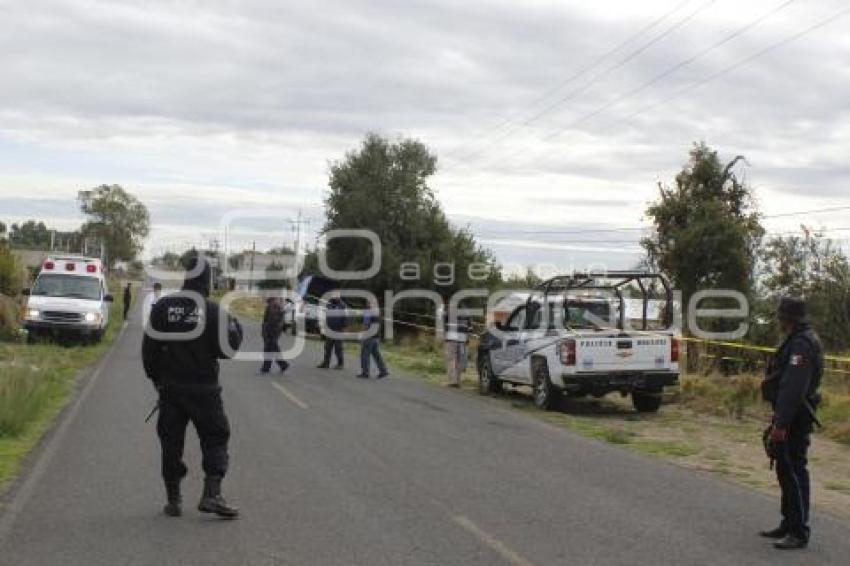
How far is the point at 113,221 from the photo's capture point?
5659 inches

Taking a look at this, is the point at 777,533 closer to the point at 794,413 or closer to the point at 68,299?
the point at 794,413

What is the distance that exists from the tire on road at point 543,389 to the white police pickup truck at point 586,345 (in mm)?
16

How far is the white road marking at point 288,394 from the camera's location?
15469mm

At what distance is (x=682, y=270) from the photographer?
2870cm

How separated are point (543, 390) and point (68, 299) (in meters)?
14.5

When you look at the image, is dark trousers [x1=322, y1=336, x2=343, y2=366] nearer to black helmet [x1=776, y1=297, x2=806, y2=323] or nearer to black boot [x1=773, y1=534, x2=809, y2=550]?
black helmet [x1=776, y1=297, x2=806, y2=323]

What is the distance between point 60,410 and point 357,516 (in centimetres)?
771

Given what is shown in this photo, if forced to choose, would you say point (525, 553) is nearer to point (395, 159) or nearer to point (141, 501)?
point (141, 501)

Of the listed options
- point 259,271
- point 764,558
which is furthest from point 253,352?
point 259,271

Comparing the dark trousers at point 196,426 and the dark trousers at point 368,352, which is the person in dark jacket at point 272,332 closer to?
the dark trousers at point 368,352

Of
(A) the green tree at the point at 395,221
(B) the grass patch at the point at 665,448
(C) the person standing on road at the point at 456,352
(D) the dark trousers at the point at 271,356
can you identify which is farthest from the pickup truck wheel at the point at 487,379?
(A) the green tree at the point at 395,221

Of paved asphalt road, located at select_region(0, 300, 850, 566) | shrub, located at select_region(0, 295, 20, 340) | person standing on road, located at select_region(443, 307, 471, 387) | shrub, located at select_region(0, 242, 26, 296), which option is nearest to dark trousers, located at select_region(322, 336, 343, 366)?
person standing on road, located at select_region(443, 307, 471, 387)

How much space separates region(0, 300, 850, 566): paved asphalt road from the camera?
672cm

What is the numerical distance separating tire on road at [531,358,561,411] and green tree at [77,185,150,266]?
131 m
